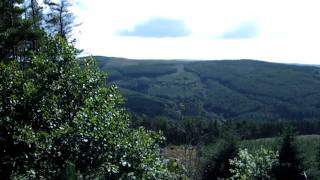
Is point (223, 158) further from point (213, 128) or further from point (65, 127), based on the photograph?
point (213, 128)

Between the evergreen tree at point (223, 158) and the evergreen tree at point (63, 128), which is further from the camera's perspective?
the evergreen tree at point (223, 158)

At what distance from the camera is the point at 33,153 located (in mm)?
15078

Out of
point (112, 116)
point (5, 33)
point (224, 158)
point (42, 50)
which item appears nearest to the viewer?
point (112, 116)

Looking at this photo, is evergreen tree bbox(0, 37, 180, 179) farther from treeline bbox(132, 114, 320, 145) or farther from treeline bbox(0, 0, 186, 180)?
treeline bbox(132, 114, 320, 145)

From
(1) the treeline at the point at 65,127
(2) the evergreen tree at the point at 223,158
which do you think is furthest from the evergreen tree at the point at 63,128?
(2) the evergreen tree at the point at 223,158

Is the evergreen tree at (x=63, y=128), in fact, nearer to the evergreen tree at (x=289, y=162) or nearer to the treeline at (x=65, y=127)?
the treeline at (x=65, y=127)

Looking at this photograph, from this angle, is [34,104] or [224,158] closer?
[34,104]

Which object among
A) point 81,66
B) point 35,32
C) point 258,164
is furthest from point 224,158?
point 81,66

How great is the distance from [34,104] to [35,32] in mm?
23521

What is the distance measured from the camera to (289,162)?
110 feet

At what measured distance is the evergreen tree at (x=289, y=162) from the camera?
109 ft

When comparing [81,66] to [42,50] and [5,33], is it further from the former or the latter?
[5,33]

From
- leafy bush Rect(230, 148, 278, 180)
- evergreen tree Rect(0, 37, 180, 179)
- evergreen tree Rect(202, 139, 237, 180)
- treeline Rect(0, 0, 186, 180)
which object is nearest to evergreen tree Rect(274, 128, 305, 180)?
leafy bush Rect(230, 148, 278, 180)

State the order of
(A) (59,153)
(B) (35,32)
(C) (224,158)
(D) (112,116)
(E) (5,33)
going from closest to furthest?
(A) (59,153) → (D) (112,116) → (E) (5,33) → (B) (35,32) → (C) (224,158)
